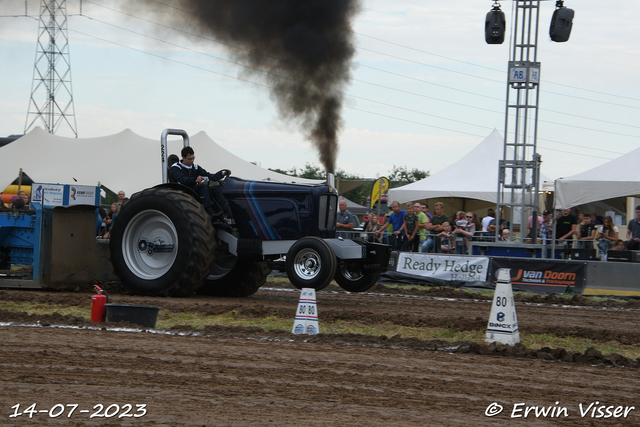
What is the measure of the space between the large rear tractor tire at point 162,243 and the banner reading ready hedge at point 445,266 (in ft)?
19.6

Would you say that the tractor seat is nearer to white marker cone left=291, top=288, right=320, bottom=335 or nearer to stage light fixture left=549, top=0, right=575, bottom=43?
white marker cone left=291, top=288, right=320, bottom=335

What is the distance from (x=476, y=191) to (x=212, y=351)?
15.8 metres

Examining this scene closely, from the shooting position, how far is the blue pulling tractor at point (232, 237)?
9.46m

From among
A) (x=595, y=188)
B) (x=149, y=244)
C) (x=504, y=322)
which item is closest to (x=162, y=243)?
(x=149, y=244)

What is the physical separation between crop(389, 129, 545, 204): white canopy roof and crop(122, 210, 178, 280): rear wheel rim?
459 inches

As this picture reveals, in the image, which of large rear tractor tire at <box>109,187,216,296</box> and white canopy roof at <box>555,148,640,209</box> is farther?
white canopy roof at <box>555,148,640,209</box>

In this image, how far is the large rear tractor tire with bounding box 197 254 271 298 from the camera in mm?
10688

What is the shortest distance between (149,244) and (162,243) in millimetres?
→ 226

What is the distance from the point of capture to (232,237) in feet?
32.5

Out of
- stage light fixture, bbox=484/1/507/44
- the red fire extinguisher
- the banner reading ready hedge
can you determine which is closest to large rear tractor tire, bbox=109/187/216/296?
the red fire extinguisher

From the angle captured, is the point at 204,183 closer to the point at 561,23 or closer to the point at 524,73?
the point at 524,73

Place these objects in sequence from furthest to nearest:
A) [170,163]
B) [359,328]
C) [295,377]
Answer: [170,163] → [359,328] → [295,377]

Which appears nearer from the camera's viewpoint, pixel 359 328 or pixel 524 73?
pixel 359 328

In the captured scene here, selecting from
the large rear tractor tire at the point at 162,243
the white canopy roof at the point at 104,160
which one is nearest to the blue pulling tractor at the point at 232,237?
the large rear tractor tire at the point at 162,243
